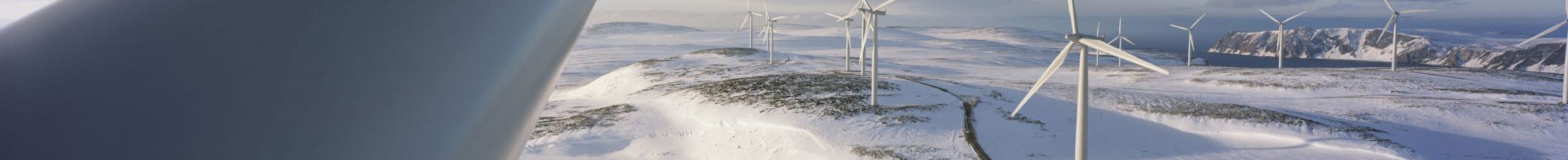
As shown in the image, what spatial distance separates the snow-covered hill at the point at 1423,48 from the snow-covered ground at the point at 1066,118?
81930 millimetres

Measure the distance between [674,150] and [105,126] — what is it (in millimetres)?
24741

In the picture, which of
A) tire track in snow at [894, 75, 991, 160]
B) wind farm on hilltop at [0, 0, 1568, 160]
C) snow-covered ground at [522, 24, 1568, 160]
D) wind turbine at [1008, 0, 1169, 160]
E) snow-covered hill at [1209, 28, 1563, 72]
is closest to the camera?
wind farm on hilltop at [0, 0, 1568, 160]

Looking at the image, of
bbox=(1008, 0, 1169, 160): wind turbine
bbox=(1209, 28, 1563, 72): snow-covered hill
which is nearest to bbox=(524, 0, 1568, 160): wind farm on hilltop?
bbox=(1008, 0, 1169, 160): wind turbine

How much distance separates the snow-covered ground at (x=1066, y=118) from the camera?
79.7ft

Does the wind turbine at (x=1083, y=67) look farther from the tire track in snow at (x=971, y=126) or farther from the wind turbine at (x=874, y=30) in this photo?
the wind turbine at (x=874, y=30)

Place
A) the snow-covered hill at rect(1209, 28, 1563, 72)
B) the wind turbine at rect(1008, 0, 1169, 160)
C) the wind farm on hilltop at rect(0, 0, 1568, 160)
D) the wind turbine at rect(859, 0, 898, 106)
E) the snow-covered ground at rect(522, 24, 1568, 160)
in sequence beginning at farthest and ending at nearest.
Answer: the snow-covered hill at rect(1209, 28, 1563, 72)
the wind turbine at rect(859, 0, 898, 106)
the snow-covered ground at rect(522, 24, 1568, 160)
the wind turbine at rect(1008, 0, 1169, 160)
the wind farm on hilltop at rect(0, 0, 1568, 160)

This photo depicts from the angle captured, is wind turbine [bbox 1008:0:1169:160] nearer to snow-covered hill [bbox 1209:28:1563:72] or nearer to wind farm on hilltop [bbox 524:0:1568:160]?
wind farm on hilltop [bbox 524:0:1568:160]

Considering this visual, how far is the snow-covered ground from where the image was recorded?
2428 centimetres

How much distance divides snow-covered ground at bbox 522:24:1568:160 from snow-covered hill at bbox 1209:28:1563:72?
8193cm

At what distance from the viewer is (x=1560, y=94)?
43219mm

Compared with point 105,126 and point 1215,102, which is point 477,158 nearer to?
point 105,126

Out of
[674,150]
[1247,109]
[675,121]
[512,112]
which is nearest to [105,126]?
[512,112]

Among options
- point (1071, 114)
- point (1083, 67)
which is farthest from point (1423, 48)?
point (1083, 67)

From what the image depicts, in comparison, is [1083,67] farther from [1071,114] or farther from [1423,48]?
[1423,48]
